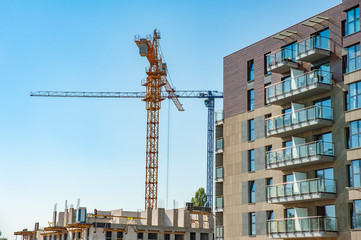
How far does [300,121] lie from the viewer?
39.1 m

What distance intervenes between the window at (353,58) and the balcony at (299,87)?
1923mm

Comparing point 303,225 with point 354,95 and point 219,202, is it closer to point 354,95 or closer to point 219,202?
point 354,95

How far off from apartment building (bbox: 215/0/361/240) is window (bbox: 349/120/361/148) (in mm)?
67

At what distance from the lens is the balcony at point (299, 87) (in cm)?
3834

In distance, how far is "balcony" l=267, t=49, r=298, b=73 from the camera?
41109 mm

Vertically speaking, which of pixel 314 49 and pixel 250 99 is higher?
pixel 314 49

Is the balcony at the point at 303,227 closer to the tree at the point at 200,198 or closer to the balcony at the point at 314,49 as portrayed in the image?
the balcony at the point at 314,49

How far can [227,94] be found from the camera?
161 feet

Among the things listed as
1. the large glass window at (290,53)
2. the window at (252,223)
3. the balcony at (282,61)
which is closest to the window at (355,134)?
the balcony at (282,61)

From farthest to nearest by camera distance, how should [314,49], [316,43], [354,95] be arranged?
[316,43] → [314,49] → [354,95]

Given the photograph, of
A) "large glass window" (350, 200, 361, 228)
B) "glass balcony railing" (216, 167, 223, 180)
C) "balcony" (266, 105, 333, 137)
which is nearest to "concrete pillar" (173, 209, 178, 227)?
"glass balcony railing" (216, 167, 223, 180)

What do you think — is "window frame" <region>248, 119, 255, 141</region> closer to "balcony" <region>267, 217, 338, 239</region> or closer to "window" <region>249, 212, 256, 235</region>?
"window" <region>249, 212, 256, 235</region>

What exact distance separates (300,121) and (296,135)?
2.03 metres

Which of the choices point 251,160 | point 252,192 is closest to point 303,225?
point 252,192
